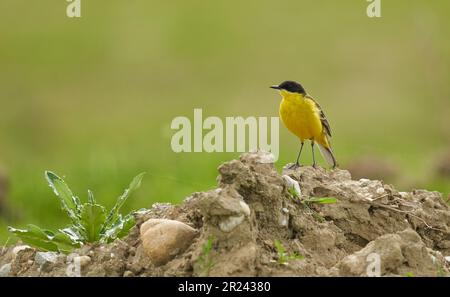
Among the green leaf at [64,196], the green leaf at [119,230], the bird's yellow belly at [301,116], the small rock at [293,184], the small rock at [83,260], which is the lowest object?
the small rock at [83,260]

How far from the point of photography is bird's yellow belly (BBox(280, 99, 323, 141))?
8328mm

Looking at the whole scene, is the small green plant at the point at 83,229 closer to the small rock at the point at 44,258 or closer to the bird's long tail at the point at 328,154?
the small rock at the point at 44,258

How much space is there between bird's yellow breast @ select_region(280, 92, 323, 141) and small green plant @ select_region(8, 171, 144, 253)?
231cm

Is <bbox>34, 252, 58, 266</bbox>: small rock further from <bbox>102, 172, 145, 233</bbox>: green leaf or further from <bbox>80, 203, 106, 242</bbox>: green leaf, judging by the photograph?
<bbox>102, 172, 145, 233</bbox>: green leaf

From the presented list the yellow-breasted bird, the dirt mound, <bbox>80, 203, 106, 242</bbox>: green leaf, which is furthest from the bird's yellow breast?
<bbox>80, 203, 106, 242</bbox>: green leaf

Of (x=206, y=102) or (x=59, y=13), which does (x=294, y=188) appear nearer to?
(x=206, y=102)

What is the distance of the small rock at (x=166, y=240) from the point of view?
559cm

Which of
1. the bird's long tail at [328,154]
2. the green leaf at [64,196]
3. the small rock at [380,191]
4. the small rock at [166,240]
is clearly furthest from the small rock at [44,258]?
the bird's long tail at [328,154]

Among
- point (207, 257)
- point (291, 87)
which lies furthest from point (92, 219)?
point (291, 87)

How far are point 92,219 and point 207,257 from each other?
105 cm

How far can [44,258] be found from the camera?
19.5ft

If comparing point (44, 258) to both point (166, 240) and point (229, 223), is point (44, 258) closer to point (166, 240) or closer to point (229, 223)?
point (166, 240)

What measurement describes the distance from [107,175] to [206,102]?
19.4ft

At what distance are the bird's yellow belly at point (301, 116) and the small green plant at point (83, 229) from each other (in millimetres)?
2312
